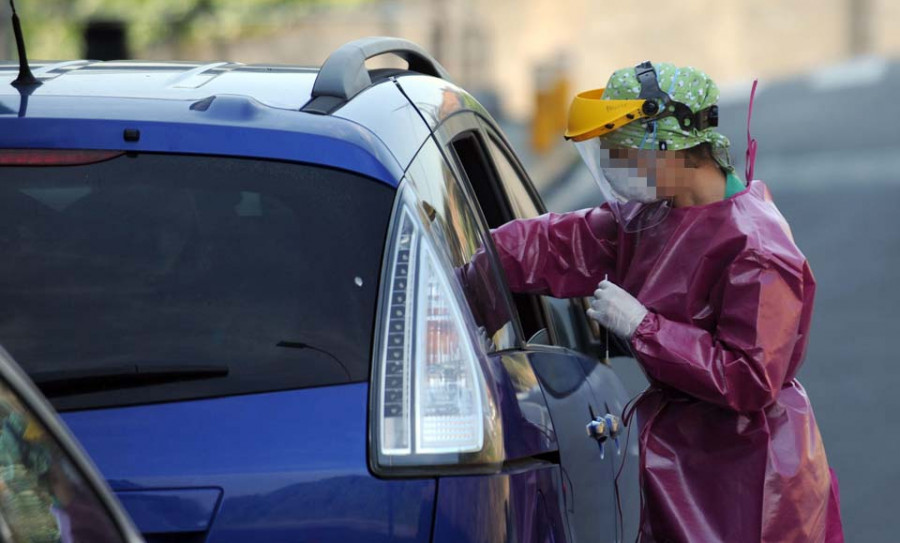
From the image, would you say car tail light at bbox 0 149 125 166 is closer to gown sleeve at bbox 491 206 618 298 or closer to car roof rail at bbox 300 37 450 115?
car roof rail at bbox 300 37 450 115

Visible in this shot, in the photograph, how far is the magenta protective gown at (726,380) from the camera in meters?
3.48

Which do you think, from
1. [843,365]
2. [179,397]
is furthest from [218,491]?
[843,365]

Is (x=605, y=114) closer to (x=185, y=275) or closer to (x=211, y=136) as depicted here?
(x=211, y=136)

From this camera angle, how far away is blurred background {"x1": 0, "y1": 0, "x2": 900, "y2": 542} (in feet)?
32.8

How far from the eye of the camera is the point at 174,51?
78.7ft

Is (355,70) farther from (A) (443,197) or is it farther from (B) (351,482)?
(B) (351,482)

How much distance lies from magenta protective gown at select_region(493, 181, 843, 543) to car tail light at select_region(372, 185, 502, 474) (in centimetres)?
71

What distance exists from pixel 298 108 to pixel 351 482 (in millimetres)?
792

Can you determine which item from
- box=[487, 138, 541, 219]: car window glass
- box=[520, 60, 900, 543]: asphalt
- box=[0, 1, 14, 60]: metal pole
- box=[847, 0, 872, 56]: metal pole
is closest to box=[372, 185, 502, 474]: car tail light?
box=[487, 138, 541, 219]: car window glass

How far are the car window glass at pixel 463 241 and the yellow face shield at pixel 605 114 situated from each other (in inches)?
12.8

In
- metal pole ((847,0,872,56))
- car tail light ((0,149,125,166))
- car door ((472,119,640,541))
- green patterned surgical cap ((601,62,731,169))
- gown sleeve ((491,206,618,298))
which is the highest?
car tail light ((0,149,125,166))

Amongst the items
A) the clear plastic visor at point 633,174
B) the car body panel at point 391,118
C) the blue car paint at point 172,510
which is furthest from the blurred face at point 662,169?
the blue car paint at point 172,510

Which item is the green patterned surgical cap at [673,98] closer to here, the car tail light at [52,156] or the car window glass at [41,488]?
the car tail light at [52,156]

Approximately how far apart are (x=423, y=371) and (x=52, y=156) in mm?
816
